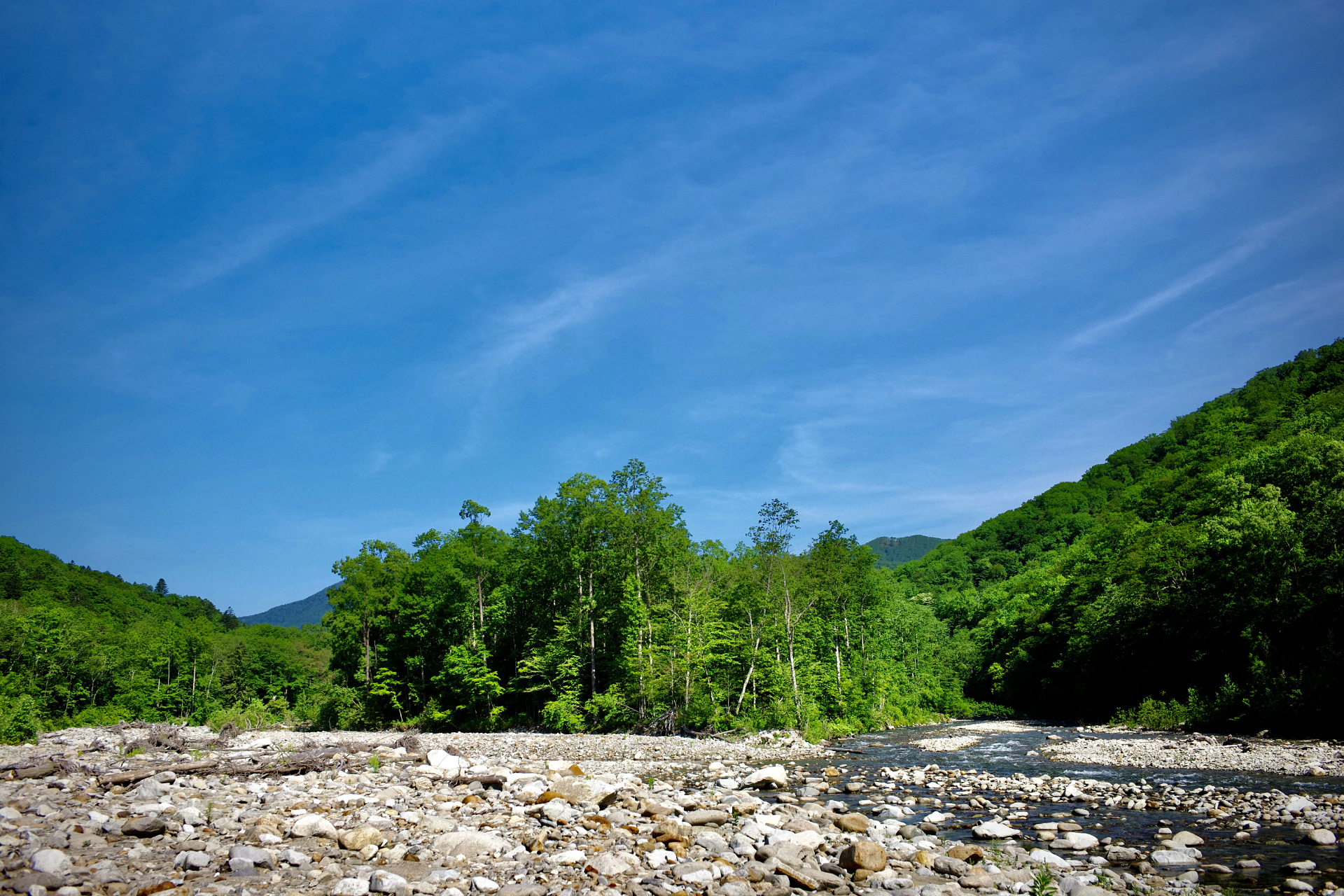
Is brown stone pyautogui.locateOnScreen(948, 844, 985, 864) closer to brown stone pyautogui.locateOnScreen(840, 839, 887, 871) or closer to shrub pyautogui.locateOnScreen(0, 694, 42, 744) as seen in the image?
brown stone pyautogui.locateOnScreen(840, 839, 887, 871)

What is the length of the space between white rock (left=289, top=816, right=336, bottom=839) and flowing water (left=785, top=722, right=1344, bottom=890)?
1088cm

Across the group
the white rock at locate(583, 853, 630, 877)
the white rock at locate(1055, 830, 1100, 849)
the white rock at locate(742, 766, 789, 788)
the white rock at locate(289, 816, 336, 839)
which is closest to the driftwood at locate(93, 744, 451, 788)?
the white rock at locate(289, 816, 336, 839)

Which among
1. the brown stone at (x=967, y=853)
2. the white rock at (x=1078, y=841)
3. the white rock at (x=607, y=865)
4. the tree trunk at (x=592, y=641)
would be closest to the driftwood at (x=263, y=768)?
the white rock at (x=607, y=865)

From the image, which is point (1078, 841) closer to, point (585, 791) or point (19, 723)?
point (585, 791)

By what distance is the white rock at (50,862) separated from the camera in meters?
6.95

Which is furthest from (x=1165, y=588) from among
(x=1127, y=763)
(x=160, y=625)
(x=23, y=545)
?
(x=23, y=545)

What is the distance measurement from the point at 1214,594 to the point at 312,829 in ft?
148

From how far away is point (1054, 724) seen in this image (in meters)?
46.8

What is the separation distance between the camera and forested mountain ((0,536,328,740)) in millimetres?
47812

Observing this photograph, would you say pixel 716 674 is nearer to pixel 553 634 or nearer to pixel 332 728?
pixel 553 634

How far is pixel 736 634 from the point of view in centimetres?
3916

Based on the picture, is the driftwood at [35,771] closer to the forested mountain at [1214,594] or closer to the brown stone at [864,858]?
the brown stone at [864,858]

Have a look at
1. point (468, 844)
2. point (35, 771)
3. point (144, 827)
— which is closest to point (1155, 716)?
point (468, 844)

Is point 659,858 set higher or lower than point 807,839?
higher
